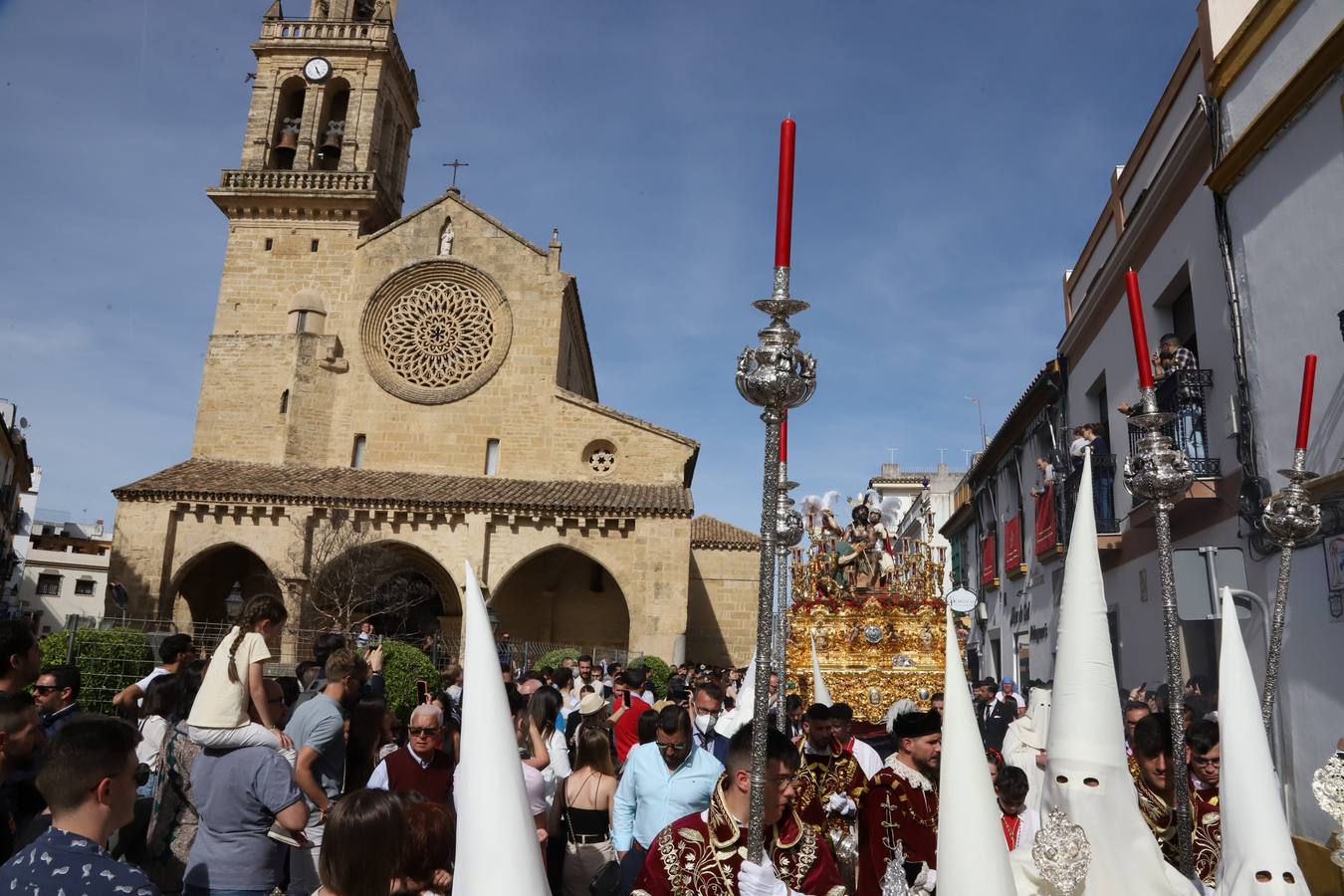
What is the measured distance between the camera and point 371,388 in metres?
24.9

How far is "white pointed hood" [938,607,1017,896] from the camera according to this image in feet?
6.37

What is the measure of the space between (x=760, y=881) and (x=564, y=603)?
23017 millimetres

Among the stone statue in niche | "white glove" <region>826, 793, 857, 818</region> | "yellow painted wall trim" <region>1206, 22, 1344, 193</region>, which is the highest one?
the stone statue in niche

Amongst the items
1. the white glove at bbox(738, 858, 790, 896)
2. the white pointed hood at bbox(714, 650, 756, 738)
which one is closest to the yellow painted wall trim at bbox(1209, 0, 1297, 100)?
the white pointed hood at bbox(714, 650, 756, 738)

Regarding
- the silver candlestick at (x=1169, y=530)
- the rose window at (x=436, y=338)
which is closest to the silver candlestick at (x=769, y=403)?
the silver candlestick at (x=1169, y=530)

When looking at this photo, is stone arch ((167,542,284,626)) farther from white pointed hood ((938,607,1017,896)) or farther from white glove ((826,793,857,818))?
white pointed hood ((938,607,1017,896))

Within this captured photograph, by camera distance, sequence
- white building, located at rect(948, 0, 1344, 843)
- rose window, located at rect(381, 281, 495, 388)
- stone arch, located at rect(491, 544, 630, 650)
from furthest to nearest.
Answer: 1. rose window, located at rect(381, 281, 495, 388)
2. stone arch, located at rect(491, 544, 630, 650)
3. white building, located at rect(948, 0, 1344, 843)

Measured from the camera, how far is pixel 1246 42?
28.0 feet

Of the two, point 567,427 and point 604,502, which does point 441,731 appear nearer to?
point 604,502

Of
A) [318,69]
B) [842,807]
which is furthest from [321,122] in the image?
[842,807]

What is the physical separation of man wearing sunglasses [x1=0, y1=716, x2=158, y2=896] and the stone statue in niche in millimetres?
24409

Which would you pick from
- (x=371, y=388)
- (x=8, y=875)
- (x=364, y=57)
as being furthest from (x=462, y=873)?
(x=364, y=57)

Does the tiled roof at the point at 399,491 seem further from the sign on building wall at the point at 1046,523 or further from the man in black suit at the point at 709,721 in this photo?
the man in black suit at the point at 709,721

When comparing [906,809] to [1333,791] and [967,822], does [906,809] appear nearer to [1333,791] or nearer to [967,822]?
[1333,791]
